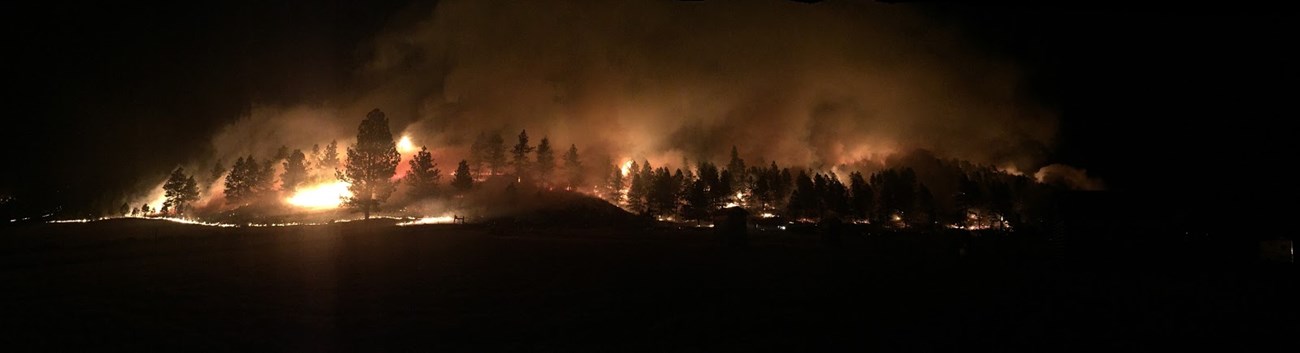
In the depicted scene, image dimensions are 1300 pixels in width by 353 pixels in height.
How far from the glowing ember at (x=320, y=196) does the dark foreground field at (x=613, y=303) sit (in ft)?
177

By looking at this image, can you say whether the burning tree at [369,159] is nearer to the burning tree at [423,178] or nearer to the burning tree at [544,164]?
the burning tree at [423,178]

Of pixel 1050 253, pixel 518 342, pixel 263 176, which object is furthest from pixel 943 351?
pixel 263 176

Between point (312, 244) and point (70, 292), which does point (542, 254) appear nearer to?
point (312, 244)

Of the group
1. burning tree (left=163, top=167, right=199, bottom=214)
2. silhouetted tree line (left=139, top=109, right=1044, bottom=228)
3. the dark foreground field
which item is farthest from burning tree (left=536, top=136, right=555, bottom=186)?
the dark foreground field

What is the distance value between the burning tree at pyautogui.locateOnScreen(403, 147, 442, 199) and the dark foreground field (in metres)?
46.0

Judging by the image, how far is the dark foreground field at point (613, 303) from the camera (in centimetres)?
979

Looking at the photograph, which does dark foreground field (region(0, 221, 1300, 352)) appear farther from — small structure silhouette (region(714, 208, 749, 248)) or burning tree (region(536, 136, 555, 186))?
burning tree (region(536, 136, 555, 186))

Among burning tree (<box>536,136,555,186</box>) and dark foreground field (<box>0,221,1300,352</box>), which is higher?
burning tree (<box>536,136,555,186</box>)

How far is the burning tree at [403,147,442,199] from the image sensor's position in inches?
2741

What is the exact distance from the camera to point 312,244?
2792cm

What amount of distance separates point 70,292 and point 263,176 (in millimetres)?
74255

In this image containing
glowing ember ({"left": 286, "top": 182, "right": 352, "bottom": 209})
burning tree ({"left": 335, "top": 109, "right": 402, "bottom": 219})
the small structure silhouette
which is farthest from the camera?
glowing ember ({"left": 286, "top": 182, "right": 352, "bottom": 209})

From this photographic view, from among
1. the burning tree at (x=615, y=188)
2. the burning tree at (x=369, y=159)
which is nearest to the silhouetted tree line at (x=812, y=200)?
the burning tree at (x=615, y=188)

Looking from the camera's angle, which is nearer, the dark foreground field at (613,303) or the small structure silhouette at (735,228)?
the dark foreground field at (613,303)
